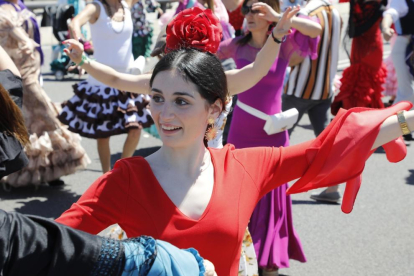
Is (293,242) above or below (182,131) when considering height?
below

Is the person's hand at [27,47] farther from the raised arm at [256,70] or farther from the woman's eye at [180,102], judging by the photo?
the woman's eye at [180,102]

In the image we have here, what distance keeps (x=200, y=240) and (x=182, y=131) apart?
1.29 ft

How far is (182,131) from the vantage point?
8.04 ft

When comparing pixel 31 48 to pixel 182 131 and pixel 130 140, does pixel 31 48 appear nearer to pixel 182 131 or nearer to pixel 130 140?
pixel 130 140

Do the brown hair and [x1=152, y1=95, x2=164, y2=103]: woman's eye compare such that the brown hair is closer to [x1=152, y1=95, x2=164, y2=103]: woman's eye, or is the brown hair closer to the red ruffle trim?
[x1=152, y1=95, x2=164, y2=103]: woman's eye

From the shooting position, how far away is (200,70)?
99.7 inches

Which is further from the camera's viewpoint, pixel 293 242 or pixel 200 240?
pixel 293 242

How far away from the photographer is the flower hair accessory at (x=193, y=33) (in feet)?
9.37

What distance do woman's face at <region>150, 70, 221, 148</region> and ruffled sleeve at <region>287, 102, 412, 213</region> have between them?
46cm

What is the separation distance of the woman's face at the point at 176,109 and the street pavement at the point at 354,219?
7.45ft

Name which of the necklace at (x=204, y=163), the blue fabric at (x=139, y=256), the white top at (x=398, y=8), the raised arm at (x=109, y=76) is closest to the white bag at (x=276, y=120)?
the raised arm at (x=109, y=76)

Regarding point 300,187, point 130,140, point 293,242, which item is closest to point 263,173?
point 300,187

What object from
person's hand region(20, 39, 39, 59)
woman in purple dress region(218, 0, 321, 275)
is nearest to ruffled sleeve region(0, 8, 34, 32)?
person's hand region(20, 39, 39, 59)

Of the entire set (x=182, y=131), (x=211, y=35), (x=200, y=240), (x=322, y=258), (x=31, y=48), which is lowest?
(x=322, y=258)
